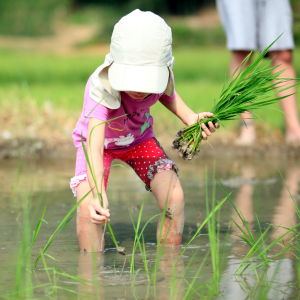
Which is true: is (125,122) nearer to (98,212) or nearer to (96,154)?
(96,154)

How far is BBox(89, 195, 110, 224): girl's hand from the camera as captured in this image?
3.31 m

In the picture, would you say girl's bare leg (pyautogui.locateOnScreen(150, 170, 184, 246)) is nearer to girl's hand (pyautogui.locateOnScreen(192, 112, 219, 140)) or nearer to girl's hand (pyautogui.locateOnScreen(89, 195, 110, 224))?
girl's hand (pyautogui.locateOnScreen(192, 112, 219, 140))

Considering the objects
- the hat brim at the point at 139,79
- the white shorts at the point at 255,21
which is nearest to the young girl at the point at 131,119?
the hat brim at the point at 139,79

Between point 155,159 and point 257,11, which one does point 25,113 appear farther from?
point 155,159

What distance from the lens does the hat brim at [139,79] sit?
11.3 ft

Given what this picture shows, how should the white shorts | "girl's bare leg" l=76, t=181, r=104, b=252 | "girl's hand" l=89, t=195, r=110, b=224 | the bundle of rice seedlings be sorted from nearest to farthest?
1. "girl's hand" l=89, t=195, r=110, b=224
2. the bundle of rice seedlings
3. "girl's bare leg" l=76, t=181, r=104, b=252
4. the white shorts

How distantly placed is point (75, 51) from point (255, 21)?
15052mm

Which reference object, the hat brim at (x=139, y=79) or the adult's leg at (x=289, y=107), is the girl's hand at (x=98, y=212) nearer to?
the hat brim at (x=139, y=79)

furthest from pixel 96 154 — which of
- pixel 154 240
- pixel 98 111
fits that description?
pixel 154 240

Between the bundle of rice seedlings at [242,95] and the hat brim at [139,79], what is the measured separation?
0.35 m

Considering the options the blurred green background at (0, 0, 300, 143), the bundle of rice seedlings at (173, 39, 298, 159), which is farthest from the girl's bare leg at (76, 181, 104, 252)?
the blurred green background at (0, 0, 300, 143)

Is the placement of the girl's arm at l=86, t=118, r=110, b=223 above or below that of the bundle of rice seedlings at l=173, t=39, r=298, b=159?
below

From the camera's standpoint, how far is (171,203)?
3.87 metres

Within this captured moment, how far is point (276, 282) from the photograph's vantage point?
314 centimetres
